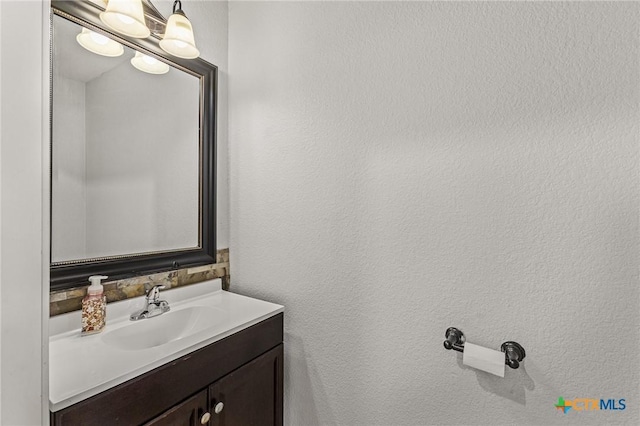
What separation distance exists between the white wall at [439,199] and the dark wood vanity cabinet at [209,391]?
0.47 ft

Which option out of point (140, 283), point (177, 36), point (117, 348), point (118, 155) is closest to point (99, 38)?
point (177, 36)

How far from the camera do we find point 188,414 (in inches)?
37.9

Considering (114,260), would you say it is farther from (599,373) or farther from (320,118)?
(599,373)

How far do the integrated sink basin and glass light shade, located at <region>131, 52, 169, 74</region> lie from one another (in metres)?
0.97

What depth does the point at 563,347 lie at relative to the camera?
0.89 m

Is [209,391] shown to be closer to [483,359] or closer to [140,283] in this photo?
[140,283]

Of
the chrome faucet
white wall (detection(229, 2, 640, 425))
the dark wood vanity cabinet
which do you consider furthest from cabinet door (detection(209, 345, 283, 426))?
the chrome faucet

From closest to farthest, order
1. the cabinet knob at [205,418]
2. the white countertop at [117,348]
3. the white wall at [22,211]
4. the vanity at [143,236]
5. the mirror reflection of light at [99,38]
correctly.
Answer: the white wall at [22,211] < the white countertop at [117,348] < the vanity at [143,236] < the cabinet knob at [205,418] < the mirror reflection of light at [99,38]

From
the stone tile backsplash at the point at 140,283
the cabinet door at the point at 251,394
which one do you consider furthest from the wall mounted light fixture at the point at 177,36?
the cabinet door at the point at 251,394

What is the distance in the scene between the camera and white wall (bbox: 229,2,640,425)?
83 cm

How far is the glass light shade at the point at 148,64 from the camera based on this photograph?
125 centimetres

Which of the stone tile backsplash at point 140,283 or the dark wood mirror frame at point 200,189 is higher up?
the dark wood mirror frame at point 200,189

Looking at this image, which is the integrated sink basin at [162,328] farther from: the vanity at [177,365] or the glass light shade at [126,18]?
the glass light shade at [126,18]

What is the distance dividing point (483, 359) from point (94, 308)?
1.22 metres
